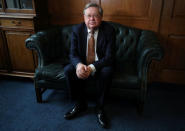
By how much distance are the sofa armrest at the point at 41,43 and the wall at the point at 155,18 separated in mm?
465

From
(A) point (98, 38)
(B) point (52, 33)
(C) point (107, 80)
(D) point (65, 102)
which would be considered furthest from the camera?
(B) point (52, 33)

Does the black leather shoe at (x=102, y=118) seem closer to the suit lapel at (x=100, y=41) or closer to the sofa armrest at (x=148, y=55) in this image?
the sofa armrest at (x=148, y=55)

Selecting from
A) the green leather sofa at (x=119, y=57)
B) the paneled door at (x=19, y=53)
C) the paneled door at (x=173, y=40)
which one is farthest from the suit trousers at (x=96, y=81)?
the paneled door at (x=173, y=40)

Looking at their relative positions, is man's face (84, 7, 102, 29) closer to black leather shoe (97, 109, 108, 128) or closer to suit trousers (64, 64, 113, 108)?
suit trousers (64, 64, 113, 108)

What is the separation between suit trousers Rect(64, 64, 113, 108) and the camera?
1635mm

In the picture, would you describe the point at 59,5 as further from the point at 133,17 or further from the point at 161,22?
the point at 161,22

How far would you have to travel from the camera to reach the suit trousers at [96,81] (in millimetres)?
1635

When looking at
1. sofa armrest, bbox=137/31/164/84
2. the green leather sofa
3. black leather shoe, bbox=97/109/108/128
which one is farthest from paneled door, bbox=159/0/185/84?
black leather shoe, bbox=97/109/108/128

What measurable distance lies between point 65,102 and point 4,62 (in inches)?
43.6

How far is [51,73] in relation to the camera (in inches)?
70.8

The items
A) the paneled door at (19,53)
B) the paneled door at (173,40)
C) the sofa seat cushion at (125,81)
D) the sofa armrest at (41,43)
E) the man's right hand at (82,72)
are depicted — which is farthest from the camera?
the paneled door at (19,53)

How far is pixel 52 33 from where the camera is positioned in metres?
2.16

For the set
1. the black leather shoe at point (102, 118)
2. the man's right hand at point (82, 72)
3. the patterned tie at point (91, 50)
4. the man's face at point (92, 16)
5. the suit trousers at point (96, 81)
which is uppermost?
the man's face at point (92, 16)

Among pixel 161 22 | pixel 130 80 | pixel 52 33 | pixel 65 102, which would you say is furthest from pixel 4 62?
pixel 161 22
